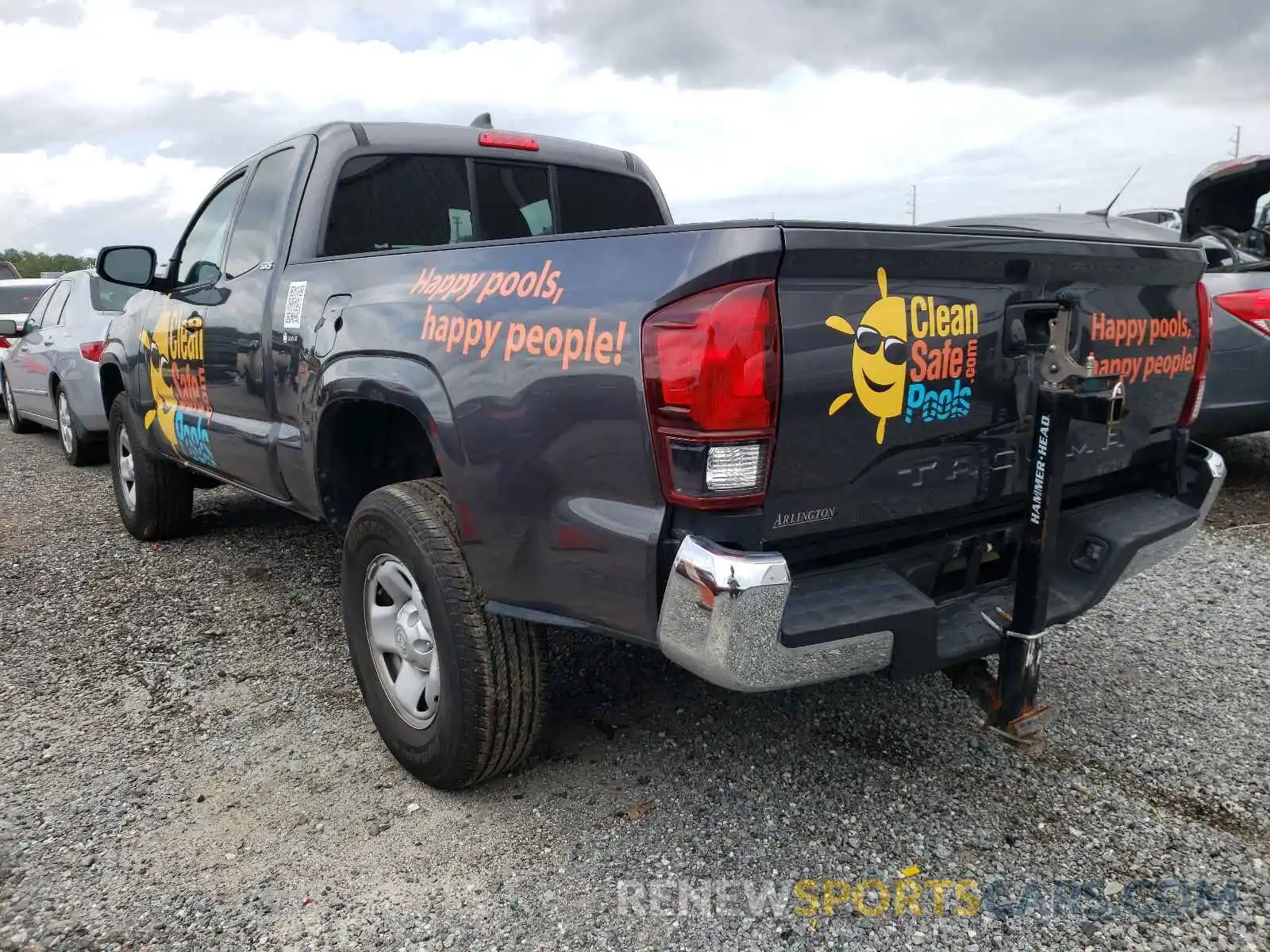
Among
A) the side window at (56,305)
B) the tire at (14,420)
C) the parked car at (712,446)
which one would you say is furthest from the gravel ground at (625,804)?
the tire at (14,420)

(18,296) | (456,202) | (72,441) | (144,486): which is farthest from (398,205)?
(18,296)

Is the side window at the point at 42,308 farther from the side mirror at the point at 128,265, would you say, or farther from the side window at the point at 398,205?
the side window at the point at 398,205

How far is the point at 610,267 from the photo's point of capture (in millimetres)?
2041

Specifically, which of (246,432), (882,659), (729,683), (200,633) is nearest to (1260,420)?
(882,659)

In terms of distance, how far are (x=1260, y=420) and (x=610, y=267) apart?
473 cm

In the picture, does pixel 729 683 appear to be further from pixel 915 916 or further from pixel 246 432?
pixel 246 432

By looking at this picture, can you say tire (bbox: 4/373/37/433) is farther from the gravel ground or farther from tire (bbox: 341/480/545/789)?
tire (bbox: 341/480/545/789)

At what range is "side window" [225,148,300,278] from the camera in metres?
3.52

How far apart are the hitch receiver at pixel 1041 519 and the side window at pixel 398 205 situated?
2245 mm

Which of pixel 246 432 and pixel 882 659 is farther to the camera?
pixel 246 432

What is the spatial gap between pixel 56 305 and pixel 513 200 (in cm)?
707

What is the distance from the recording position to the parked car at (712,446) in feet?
6.18

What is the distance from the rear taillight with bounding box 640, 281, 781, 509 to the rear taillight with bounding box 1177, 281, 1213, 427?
1.72m

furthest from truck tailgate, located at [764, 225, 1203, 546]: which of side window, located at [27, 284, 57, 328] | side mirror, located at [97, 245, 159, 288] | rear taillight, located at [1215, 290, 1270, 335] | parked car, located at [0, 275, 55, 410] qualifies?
parked car, located at [0, 275, 55, 410]
